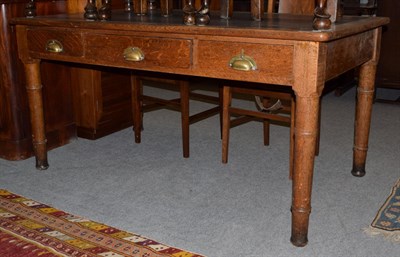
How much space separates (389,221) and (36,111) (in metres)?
1.96

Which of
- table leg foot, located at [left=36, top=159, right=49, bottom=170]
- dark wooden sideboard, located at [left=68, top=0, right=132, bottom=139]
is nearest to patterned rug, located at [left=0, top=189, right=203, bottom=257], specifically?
table leg foot, located at [left=36, top=159, right=49, bottom=170]

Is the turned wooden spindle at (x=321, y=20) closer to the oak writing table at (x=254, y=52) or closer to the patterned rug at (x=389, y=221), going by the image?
the oak writing table at (x=254, y=52)

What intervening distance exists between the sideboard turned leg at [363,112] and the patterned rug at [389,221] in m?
0.28

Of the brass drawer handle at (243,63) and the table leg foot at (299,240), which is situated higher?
the brass drawer handle at (243,63)

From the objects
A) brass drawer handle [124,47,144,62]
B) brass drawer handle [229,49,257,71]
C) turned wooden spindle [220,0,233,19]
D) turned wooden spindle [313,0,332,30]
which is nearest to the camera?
turned wooden spindle [313,0,332,30]

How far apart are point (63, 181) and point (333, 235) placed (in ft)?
4.91

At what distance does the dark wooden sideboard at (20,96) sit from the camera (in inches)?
119

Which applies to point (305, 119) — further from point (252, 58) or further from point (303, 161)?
point (252, 58)

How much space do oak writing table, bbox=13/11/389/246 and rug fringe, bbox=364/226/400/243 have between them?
1.10ft

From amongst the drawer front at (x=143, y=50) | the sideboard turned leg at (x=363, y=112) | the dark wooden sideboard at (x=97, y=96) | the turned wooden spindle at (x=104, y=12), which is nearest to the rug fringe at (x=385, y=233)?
the sideboard turned leg at (x=363, y=112)

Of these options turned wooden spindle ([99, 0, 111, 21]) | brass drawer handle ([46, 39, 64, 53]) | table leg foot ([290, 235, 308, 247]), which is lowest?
table leg foot ([290, 235, 308, 247])

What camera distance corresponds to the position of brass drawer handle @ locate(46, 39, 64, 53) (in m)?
2.61

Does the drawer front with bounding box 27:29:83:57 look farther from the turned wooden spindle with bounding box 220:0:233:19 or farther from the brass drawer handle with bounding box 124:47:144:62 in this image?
the turned wooden spindle with bounding box 220:0:233:19

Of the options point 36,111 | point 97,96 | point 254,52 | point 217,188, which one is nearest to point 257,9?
point 254,52
